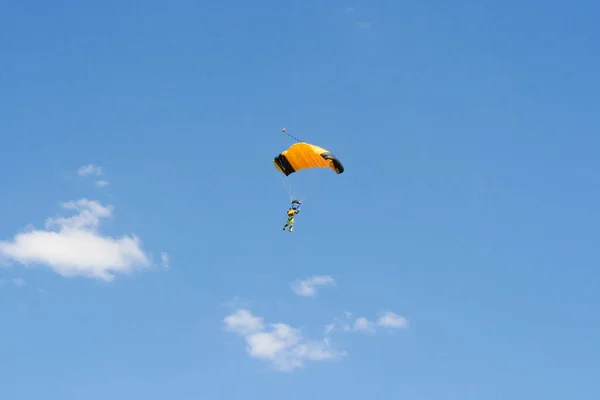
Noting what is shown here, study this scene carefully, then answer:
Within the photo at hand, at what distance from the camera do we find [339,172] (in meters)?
53.6

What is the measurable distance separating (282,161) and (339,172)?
540 cm

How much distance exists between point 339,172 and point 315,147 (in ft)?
8.32

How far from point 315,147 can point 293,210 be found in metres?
5.31

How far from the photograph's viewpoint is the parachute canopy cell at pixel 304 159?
53.3 m

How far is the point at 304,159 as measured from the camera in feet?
183

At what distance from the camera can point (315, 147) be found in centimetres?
5447

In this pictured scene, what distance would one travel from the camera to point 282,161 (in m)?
57.2

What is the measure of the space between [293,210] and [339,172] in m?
5.39

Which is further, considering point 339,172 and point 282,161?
point 282,161

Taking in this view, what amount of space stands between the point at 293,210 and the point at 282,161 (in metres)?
3.61

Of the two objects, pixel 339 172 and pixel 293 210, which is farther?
pixel 293 210

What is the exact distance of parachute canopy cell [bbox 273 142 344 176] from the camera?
53312 millimetres
